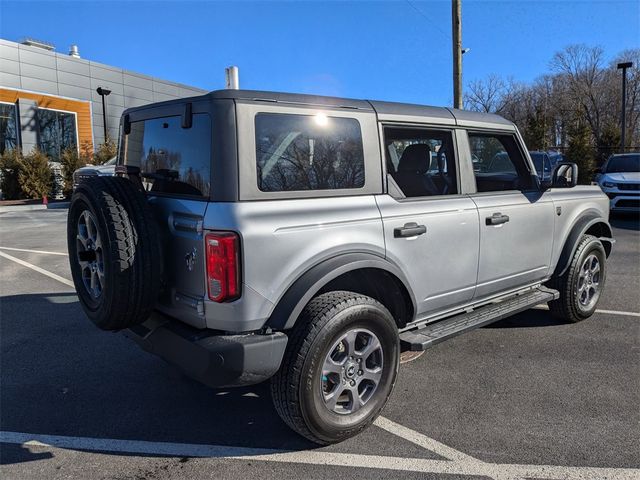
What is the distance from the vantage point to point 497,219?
3.89m

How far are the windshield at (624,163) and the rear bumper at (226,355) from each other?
45.7ft

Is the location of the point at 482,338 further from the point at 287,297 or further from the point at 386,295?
the point at 287,297

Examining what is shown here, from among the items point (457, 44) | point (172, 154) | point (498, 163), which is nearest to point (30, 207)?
point (457, 44)

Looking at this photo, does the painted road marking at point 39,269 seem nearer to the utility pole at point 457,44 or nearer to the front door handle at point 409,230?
the front door handle at point 409,230

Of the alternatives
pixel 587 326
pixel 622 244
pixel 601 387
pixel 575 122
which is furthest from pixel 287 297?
pixel 575 122

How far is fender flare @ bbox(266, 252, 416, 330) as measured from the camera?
271cm

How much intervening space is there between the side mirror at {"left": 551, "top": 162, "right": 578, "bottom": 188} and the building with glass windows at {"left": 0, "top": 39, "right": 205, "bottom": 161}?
2329cm

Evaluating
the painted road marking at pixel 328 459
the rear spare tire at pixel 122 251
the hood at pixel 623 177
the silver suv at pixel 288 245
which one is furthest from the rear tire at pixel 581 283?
the hood at pixel 623 177

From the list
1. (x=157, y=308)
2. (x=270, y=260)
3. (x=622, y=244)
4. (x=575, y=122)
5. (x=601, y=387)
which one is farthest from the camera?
(x=575, y=122)

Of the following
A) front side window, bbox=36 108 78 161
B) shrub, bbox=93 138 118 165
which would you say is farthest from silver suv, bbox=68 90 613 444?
front side window, bbox=36 108 78 161

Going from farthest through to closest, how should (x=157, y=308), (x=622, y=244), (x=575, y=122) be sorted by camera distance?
(x=575, y=122)
(x=622, y=244)
(x=157, y=308)

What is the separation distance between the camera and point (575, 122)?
905 inches

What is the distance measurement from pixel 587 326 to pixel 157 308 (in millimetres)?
4105

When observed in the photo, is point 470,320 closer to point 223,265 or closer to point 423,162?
point 423,162
